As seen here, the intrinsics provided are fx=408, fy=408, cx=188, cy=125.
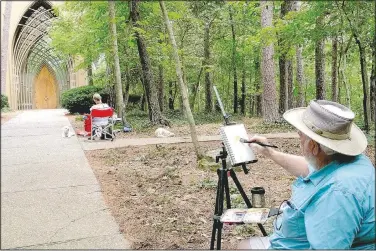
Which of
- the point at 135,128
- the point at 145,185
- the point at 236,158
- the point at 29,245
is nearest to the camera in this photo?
the point at 236,158

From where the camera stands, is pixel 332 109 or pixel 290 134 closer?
pixel 332 109

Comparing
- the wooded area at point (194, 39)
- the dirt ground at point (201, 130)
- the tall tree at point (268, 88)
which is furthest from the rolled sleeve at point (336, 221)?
the tall tree at point (268, 88)

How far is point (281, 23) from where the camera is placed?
6758 mm

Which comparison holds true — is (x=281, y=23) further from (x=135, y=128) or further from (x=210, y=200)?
(x=210, y=200)

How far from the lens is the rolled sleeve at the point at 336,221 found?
125cm

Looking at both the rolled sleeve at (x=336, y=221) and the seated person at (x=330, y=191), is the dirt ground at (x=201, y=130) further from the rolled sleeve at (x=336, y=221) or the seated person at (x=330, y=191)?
the rolled sleeve at (x=336, y=221)

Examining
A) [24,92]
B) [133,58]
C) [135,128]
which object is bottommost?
[135,128]

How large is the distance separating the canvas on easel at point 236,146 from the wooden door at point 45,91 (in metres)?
0.84

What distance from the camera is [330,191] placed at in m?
1.30

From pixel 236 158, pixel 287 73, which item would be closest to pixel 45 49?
pixel 236 158

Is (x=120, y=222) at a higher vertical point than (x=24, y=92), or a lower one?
lower

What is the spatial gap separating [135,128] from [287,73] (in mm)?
5557

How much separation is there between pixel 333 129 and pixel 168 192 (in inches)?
122

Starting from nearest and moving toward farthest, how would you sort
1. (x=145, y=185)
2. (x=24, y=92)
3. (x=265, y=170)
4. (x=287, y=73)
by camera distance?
1. (x=24, y=92)
2. (x=145, y=185)
3. (x=265, y=170)
4. (x=287, y=73)
